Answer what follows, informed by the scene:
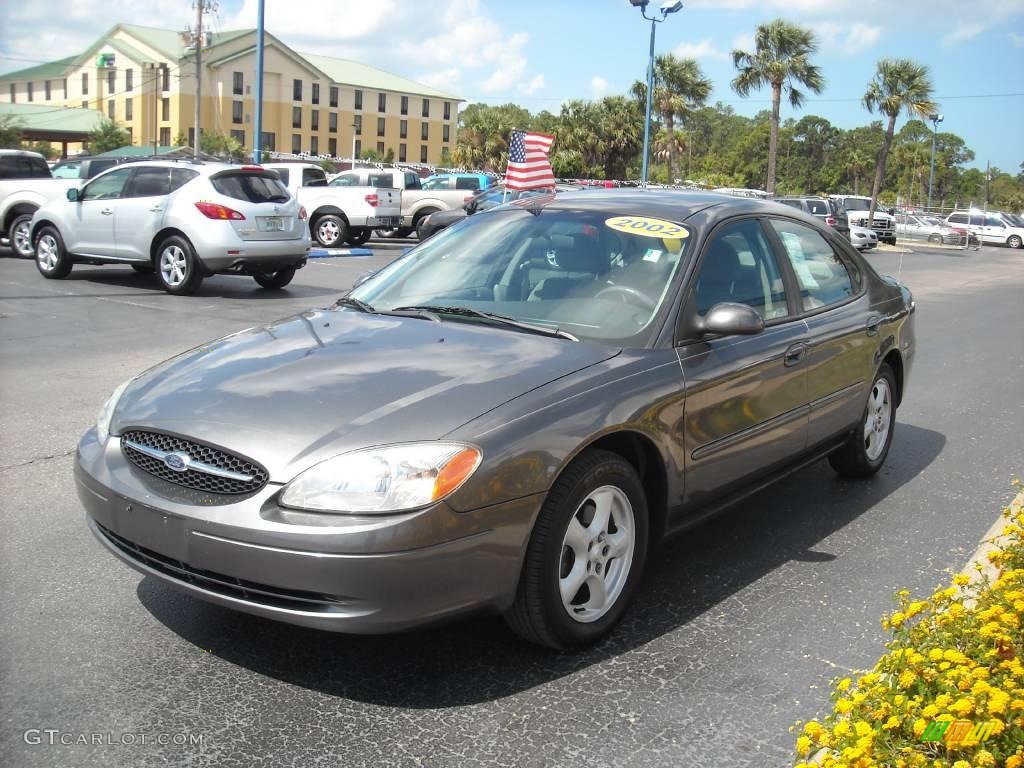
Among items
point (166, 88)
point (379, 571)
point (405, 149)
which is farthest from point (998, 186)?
point (379, 571)

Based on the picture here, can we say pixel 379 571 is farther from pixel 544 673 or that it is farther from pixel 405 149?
pixel 405 149

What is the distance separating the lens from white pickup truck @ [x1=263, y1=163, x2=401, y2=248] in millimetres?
22172

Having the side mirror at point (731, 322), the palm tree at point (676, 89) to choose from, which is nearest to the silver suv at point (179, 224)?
the side mirror at point (731, 322)

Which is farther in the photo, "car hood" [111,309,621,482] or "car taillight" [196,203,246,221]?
"car taillight" [196,203,246,221]

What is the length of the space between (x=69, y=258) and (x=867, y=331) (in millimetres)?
11401

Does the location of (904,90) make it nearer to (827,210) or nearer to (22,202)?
(827,210)

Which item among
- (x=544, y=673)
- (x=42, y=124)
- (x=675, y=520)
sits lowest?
(x=544, y=673)

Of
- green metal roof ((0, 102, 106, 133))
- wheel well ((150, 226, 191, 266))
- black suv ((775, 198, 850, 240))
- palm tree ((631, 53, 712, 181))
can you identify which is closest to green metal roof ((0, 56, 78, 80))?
green metal roof ((0, 102, 106, 133))

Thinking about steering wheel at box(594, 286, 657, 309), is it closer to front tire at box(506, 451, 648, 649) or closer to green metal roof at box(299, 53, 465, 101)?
front tire at box(506, 451, 648, 649)

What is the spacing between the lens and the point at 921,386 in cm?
912

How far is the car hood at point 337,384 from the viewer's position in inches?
123

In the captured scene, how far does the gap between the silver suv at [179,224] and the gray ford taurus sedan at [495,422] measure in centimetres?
837

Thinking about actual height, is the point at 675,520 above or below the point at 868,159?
below

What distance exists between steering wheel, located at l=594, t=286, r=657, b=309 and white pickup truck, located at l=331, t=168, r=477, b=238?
20.1 m
